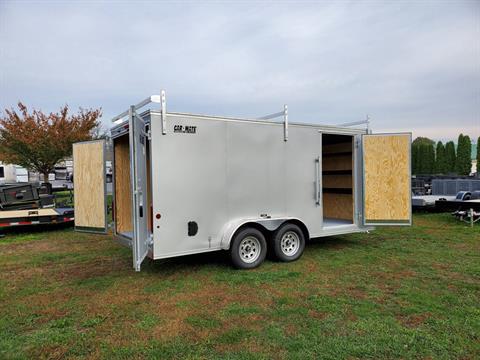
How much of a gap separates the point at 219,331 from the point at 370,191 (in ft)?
15.4

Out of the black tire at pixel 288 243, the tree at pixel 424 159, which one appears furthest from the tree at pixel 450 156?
the black tire at pixel 288 243

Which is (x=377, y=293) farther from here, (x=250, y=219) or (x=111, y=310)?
(x=111, y=310)

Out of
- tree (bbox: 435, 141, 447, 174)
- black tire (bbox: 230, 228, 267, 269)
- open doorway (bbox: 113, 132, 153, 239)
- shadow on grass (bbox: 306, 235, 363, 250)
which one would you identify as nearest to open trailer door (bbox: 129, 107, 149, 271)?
black tire (bbox: 230, 228, 267, 269)

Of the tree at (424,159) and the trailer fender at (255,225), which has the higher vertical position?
the tree at (424,159)

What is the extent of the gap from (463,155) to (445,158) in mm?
1259

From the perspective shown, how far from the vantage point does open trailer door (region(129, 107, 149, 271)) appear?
4.26 metres

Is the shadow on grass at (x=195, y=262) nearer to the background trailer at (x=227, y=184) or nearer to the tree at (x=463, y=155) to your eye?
the background trailer at (x=227, y=184)

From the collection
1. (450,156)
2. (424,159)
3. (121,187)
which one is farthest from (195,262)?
(424,159)

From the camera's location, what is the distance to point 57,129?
15.9m

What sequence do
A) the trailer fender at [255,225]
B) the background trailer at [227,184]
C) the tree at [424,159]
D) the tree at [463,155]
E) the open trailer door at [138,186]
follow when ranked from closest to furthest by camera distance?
the open trailer door at [138,186], the background trailer at [227,184], the trailer fender at [255,225], the tree at [463,155], the tree at [424,159]

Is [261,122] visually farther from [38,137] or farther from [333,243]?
[38,137]

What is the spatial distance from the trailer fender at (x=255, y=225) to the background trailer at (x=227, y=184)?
0.02 meters

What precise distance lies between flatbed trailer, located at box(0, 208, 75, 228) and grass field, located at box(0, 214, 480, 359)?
241 cm

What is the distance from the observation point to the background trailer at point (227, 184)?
492 cm
